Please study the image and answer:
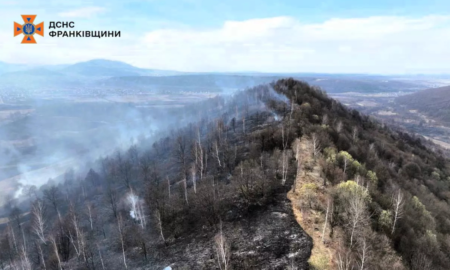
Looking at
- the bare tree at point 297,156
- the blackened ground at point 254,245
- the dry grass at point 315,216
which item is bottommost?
the blackened ground at point 254,245

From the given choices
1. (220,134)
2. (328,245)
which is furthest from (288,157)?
(220,134)

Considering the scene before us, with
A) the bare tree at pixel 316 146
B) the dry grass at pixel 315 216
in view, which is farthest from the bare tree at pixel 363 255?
the bare tree at pixel 316 146

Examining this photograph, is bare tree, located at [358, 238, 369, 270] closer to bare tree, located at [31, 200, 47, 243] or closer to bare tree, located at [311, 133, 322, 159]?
bare tree, located at [311, 133, 322, 159]

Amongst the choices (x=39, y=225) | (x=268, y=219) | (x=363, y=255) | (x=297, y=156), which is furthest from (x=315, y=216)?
(x=39, y=225)

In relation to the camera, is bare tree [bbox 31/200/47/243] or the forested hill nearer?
the forested hill

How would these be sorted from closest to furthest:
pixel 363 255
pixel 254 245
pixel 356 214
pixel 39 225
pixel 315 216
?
pixel 363 255 < pixel 356 214 < pixel 254 245 < pixel 315 216 < pixel 39 225

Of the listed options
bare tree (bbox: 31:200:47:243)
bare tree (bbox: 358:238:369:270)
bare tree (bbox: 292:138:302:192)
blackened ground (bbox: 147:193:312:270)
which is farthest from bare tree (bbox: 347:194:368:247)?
bare tree (bbox: 31:200:47:243)

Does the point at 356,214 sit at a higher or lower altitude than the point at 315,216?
higher

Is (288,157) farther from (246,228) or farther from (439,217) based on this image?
(439,217)

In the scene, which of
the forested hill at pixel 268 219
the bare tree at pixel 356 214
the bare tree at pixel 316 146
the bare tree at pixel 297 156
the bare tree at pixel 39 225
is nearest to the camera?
the bare tree at pixel 356 214

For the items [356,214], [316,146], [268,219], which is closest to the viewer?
[356,214]

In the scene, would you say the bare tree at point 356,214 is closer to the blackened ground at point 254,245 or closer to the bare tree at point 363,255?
the bare tree at point 363,255

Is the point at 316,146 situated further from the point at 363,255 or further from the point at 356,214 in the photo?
the point at 363,255
